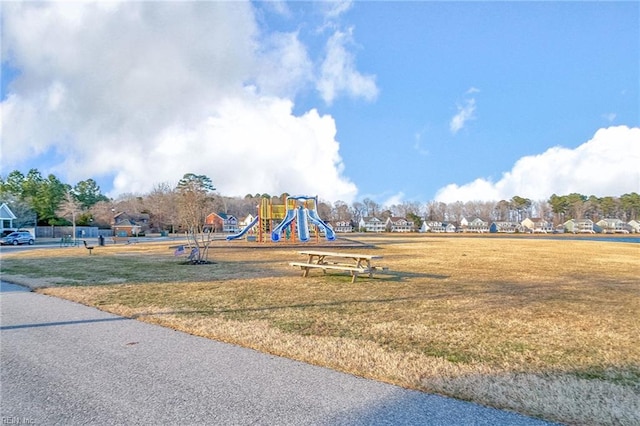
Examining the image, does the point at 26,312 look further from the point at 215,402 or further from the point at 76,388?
the point at 215,402

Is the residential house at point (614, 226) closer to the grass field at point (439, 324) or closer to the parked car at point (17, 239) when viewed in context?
the grass field at point (439, 324)

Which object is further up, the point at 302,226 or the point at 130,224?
the point at 130,224

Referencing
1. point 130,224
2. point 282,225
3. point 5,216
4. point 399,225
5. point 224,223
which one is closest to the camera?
point 282,225

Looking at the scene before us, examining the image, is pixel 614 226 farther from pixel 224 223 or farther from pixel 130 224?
pixel 130 224

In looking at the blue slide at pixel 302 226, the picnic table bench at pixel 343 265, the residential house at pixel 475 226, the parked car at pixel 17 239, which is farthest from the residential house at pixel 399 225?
the picnic table bench at pixel 343 265

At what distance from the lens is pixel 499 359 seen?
4297 mm

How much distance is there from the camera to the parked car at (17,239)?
33.7m

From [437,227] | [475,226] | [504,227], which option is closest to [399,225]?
[437,227]

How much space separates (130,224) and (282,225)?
46788 millimetres

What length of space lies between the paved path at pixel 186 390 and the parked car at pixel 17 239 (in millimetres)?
36973

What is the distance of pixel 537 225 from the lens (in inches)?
4483

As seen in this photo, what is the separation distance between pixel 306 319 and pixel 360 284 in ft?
13.2

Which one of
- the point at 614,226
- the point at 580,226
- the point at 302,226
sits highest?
the point at 302,226

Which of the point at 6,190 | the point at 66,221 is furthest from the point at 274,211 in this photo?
the point at 6,190
